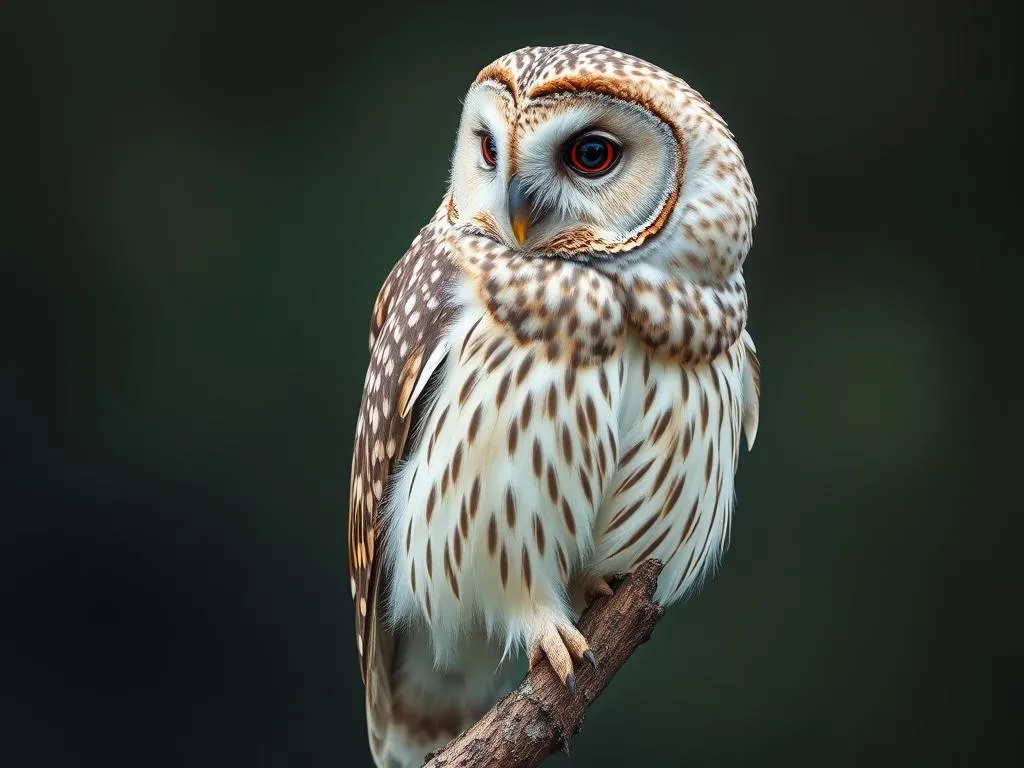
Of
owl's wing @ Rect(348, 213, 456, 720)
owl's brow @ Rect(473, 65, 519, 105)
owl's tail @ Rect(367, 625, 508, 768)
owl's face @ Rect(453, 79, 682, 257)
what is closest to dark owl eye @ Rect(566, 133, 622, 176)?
owl's face @ Rect(453, 79, 682, 257)

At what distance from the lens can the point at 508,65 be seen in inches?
68.0

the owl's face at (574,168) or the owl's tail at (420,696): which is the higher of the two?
the owl's face at (574,168)

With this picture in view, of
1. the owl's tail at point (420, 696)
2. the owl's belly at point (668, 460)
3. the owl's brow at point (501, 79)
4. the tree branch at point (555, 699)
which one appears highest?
the owl's brow at point (501, 79)

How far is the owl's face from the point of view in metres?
1.68

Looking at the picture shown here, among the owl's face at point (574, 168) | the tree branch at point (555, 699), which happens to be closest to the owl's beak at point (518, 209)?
the owl's face at point (574, 168)

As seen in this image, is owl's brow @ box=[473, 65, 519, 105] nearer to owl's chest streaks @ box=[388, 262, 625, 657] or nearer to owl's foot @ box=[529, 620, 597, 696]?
owl's chest streaks @ box=[388, 262, 625, 657]

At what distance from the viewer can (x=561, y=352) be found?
1.72m

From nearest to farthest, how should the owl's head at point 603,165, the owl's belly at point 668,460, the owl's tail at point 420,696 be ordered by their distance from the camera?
the owl's head at point 603,165 → the owl's belly at point 668,460 → the owl's tail at point 420,696

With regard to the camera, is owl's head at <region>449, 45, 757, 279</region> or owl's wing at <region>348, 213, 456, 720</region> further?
owl's wing at <region>348, 213, 456, 720</region>

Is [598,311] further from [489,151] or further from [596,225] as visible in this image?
[489,151]

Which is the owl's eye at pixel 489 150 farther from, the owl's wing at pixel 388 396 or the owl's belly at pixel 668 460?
the owl's belly at pixel 668 460

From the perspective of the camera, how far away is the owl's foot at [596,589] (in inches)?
74.0

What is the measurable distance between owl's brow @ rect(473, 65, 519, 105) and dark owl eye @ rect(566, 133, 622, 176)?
4.0 inches

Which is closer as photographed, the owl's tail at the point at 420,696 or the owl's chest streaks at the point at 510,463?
the owl's chest streaks at the point at 510,463
